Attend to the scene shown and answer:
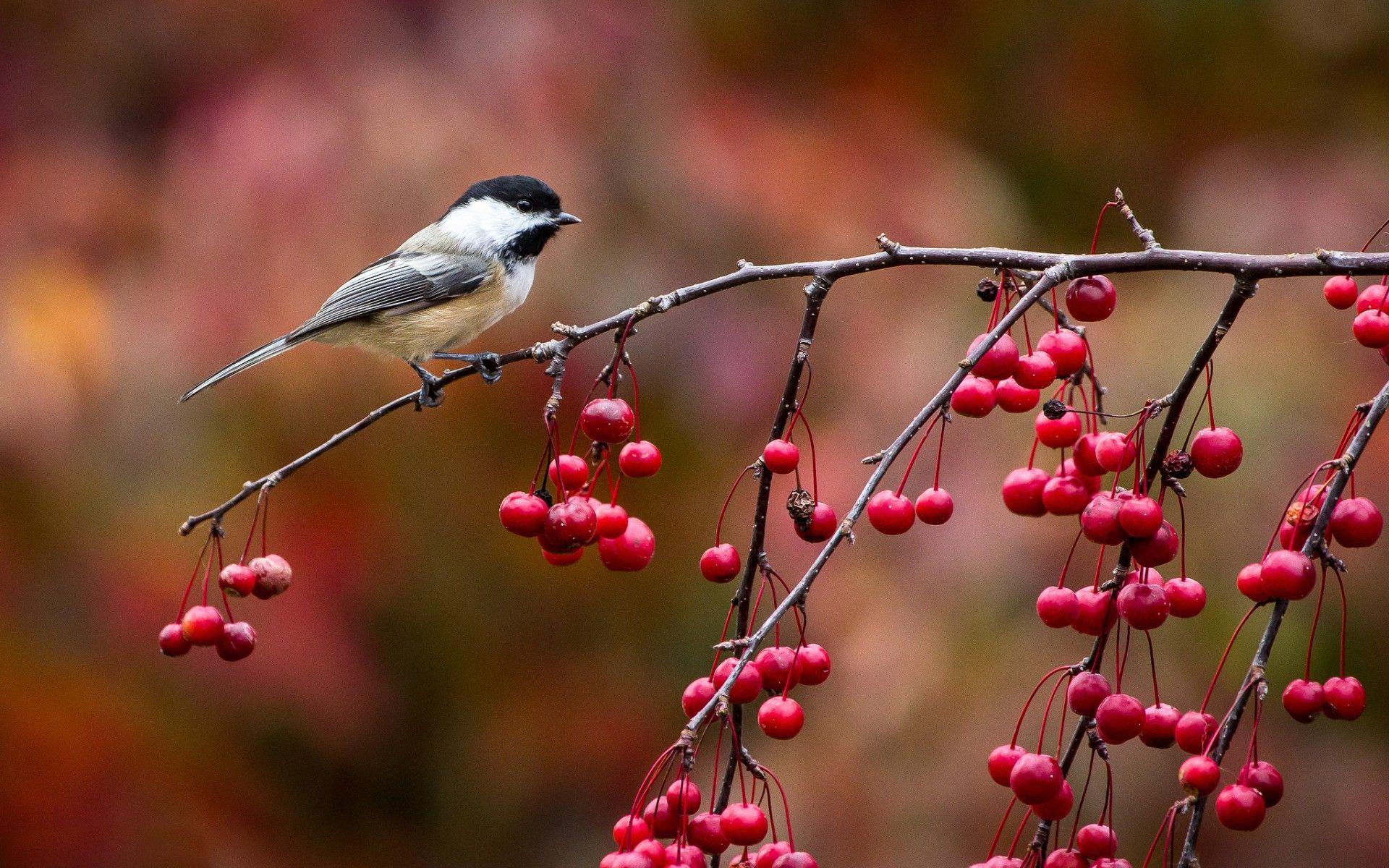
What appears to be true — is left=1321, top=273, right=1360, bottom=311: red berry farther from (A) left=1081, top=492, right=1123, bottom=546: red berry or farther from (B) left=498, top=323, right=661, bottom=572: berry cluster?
(B) left=498, top=323, right=661, bottom=572: berry cluster

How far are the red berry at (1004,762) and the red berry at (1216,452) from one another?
0.45 meters

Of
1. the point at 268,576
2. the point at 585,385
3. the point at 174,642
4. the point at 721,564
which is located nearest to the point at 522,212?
the point at 585,385

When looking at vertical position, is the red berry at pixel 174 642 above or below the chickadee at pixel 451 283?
below

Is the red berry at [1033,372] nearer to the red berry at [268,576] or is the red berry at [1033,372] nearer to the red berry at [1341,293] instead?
the red berry at [1341,293]

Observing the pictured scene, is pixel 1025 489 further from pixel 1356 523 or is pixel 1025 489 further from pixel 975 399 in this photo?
pixel 1356 523

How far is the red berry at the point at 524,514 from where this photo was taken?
1831 mm

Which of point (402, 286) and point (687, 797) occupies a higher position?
point (402, 286)

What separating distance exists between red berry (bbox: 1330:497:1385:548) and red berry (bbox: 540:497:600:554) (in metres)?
0.99

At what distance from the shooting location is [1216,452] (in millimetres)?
1692

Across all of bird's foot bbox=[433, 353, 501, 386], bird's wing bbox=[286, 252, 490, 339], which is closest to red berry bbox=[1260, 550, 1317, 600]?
bird's foot bbox=[433, 353, 501, 386]

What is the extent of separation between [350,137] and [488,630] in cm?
175

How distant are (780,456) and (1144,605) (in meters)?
0.53

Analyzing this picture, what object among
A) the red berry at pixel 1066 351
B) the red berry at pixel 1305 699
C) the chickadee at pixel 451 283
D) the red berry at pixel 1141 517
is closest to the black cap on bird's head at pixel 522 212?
the chickadee at pixel 451 283

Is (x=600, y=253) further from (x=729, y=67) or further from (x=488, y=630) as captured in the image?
(x=488, y=630)
